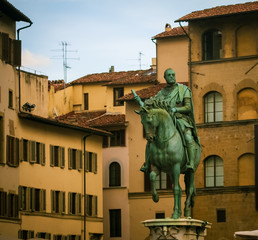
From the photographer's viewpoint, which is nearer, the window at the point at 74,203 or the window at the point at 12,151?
the window at the point at 12,151

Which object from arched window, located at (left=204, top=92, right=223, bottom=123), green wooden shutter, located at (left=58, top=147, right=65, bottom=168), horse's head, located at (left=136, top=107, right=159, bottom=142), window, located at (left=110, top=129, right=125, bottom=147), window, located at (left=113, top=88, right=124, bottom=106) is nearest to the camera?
horse's head, located at (left=136, top=107, right=159, bottom=142)

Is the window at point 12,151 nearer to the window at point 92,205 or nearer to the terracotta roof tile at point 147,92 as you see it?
the window at point 92,205

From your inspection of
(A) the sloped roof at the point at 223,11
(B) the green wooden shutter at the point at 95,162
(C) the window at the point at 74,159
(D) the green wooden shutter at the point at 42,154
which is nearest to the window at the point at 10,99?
(D) the green wooden shutter at the point at 42,154

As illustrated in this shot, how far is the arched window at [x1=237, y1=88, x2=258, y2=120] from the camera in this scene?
234 ft

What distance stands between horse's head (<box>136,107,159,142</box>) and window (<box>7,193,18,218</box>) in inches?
1354

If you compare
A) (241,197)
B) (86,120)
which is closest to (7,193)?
(241,197)

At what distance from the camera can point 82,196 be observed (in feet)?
238

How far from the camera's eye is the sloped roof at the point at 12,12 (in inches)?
2413

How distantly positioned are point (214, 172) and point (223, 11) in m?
10.4

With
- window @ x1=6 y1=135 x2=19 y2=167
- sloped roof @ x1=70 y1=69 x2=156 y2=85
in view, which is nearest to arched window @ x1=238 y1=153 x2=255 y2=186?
sloped roof @ x1=70 y1=69 x2=156 y2=85

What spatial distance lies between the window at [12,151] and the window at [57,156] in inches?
206

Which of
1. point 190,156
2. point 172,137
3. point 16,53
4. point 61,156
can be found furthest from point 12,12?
point 172,137

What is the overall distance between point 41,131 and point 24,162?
316 cm

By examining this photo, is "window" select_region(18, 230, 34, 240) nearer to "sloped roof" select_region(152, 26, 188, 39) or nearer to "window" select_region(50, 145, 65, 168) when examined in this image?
"window" select_region(50, 145, 65, 168)
